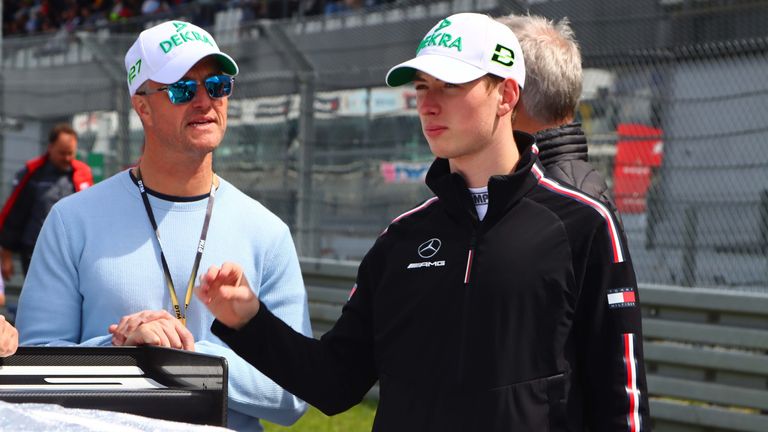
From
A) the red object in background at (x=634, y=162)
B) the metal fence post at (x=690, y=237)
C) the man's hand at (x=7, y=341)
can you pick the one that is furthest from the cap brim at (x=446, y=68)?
the red object in background at (x=634, y=162)

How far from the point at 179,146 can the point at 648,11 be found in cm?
570

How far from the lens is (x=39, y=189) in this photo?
9367 mm

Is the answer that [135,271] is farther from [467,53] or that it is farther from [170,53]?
[467,53]

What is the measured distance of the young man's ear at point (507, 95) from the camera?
2514 millimetres

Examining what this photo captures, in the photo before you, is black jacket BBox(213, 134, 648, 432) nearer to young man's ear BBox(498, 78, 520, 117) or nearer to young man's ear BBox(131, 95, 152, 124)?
young man's ear BBox(498, 78, 520, 117)

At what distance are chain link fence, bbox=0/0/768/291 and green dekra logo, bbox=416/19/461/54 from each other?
12.7 ft

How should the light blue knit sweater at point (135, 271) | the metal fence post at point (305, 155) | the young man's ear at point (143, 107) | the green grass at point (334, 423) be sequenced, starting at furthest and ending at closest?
the metal fence post at point (305, 155)
the green grass at point (334, 423)
the young man's ear at point (143, 107)
the light blue knit sweater at point (135, 271)

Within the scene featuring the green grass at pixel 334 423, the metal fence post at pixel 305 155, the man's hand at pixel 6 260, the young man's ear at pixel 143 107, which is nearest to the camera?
the young man's ear at pixel 143 107

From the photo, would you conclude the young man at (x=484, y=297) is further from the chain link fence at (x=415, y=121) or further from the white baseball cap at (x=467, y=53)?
the chain link fence at (x=415, y=121)

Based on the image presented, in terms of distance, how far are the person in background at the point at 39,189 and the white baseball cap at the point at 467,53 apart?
7.20 meters

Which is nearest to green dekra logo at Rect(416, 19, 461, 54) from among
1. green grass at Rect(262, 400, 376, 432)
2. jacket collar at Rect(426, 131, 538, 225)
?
jacket collar at Rect(426, 131, 538, 225)

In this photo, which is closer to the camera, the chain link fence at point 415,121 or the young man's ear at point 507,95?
the young man's ear at point 507,95

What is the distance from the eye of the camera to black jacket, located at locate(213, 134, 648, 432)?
7.59 ft

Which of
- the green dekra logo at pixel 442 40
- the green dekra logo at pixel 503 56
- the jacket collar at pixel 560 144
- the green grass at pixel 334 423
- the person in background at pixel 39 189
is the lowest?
the green grass at pixel 334 423
